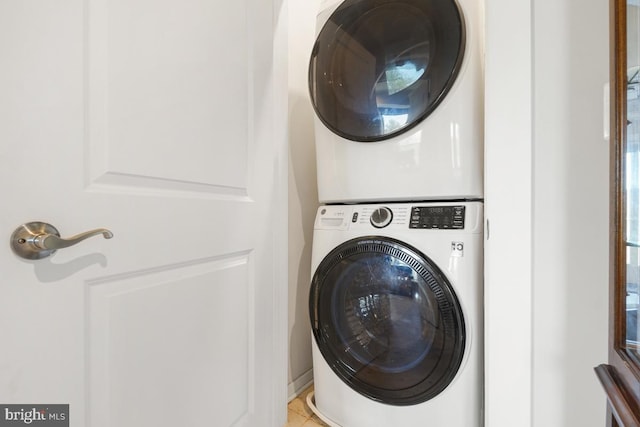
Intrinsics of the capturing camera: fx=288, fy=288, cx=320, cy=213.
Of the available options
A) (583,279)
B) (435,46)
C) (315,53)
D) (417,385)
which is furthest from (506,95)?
(417,385)

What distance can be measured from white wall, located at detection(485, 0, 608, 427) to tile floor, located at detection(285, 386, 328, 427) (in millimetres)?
725

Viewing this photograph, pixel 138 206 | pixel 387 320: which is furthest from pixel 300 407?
pixel 138 206

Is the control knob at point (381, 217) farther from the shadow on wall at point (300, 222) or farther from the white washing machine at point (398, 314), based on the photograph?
the shadow on wall at point (300, 222)

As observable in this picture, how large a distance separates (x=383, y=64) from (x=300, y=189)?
68 cm

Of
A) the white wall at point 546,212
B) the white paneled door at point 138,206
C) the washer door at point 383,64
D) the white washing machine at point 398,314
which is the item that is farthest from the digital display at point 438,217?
the white paneled door at point 138,206

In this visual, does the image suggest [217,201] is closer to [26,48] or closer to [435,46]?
[26,48]

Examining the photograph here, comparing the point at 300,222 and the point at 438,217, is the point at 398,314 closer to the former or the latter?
the point at 438,217

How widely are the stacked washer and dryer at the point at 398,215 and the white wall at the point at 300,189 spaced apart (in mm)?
221

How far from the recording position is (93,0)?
0.58 m

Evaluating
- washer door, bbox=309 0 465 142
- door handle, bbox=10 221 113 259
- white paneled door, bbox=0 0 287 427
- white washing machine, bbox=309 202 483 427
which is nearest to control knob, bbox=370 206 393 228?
white washing machine, bbox=309 202 483 427

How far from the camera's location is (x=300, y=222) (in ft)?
4.77

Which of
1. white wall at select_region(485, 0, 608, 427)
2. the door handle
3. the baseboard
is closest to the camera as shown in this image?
the door handle

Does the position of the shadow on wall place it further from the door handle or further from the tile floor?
the door handle

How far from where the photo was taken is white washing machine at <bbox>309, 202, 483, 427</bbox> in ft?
2.90
